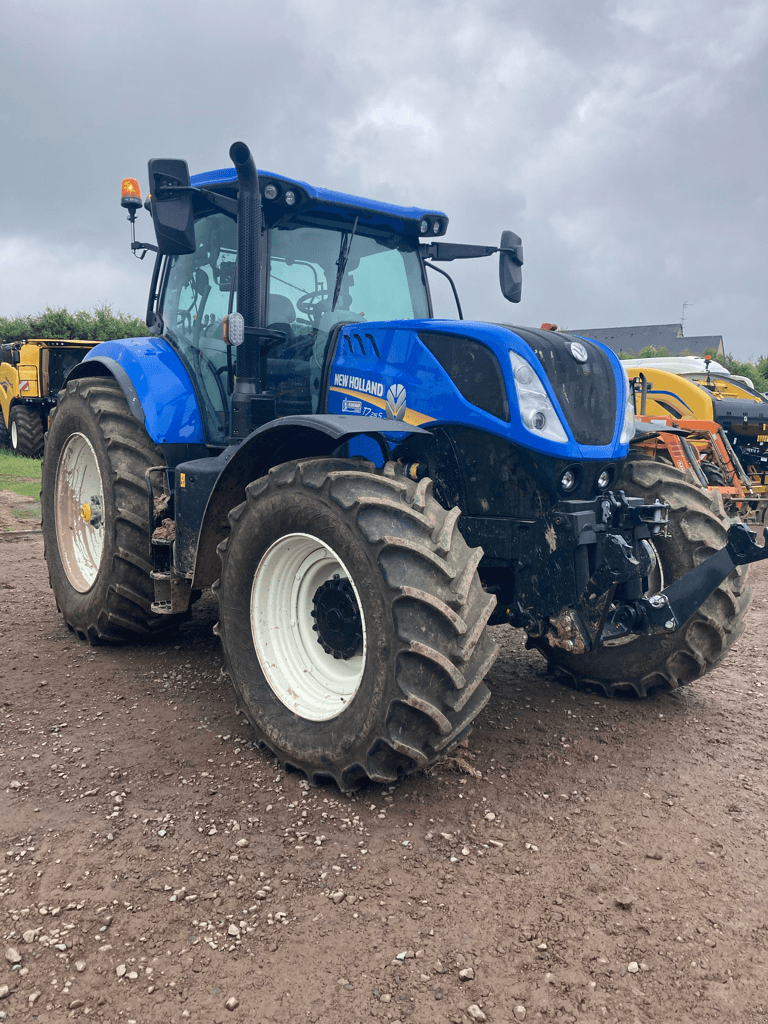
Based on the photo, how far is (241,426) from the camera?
411 centimetres

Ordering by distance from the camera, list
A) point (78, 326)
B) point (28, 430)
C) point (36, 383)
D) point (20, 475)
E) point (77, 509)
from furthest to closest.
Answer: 1. point (78, 326)
2. point (28, 430)
3. point (36, 383)
4. point (20, 475)
5. point (77, 509)

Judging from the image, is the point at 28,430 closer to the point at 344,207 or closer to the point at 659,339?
the point at 344,207

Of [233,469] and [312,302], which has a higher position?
[312,302]

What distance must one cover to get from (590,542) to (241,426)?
1880 mm

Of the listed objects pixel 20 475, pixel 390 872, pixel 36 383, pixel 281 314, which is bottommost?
pixel 20 475

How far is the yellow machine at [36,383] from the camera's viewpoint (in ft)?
57.4

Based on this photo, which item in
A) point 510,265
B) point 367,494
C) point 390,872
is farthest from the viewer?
point 510,265

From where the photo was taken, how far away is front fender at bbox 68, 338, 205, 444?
4.41 meters

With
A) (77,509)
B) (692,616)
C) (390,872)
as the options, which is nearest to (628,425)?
(692,616)

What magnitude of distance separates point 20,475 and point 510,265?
39.3 feet

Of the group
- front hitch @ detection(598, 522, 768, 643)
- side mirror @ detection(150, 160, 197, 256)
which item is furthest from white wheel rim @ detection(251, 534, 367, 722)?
side mirror @ detection(150, 160, 197, 256)

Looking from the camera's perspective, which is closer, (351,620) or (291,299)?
(351,620)

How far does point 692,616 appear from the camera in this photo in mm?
3695

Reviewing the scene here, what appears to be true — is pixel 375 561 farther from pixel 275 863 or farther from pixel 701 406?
pixel 701 406
